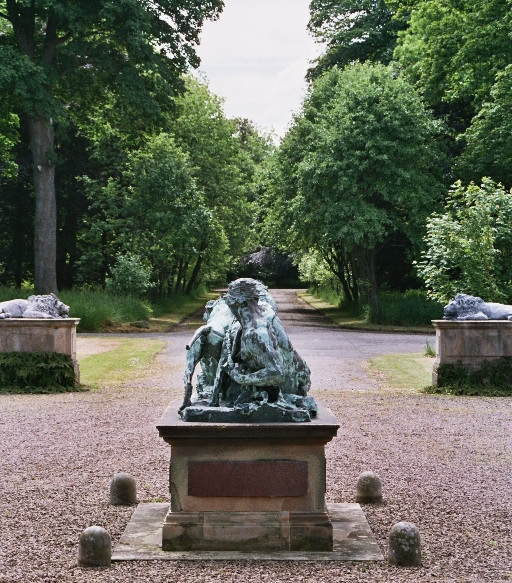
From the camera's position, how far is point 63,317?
18.1 meters

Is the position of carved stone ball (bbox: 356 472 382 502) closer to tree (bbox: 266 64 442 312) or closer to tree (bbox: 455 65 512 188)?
A: tree (bbox: 455 65 512 188)

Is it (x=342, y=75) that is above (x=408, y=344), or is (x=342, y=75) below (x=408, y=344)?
above

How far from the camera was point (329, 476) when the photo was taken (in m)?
9.42

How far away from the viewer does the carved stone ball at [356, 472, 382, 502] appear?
836 cm

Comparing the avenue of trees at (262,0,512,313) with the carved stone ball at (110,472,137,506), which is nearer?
the carved stone ball at (110,472,137,506)

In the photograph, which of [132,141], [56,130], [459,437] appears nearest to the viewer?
[459,437]

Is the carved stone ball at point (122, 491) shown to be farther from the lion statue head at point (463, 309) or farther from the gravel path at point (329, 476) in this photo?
the lion statue head at point (463, 309)

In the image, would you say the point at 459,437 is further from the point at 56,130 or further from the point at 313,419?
the point at 56,130

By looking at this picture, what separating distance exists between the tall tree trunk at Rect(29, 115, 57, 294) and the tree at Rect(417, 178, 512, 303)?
15.9 meters

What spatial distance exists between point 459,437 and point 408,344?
15.8 metres

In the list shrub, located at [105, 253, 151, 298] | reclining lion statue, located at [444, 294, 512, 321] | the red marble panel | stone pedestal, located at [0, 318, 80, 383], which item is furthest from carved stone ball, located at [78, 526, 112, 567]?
shrub, located at [105, 253, 151, 298]

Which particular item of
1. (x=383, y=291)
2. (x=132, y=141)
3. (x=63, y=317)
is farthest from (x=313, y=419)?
(x=383, y=291)

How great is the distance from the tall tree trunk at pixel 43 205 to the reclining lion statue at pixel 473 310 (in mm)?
19260

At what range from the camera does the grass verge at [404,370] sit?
1820 centimetres
